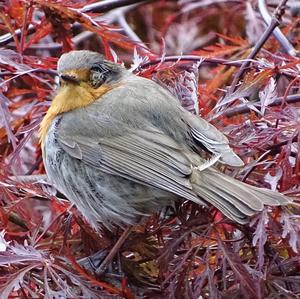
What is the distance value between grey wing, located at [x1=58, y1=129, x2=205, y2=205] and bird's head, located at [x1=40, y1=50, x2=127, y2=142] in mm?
127

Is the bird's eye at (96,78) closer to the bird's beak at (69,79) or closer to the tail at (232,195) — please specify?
the bird's beak at (69,79)

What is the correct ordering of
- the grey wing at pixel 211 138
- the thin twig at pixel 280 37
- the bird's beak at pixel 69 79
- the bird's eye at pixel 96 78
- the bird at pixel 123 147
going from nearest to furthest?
the grey wing at pixel 211 138 < the bird at pixel 123 147 < the bird's beak at pixel 69 79 < the bird's eye at pixel 96 78 < the thin twig at pixel 280 37

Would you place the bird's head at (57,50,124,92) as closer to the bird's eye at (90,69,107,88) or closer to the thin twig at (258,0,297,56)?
the bird's eye at (90,69,107,88)

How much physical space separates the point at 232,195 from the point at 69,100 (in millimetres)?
791

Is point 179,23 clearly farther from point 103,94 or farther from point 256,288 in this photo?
point 256,288

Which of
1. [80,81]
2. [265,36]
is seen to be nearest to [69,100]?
[80,81]

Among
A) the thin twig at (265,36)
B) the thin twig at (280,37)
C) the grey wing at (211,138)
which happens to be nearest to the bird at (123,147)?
the grey wing at (211,138)

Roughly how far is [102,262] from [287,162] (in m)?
0.59

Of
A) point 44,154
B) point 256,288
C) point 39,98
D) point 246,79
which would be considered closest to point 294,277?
point 256,288

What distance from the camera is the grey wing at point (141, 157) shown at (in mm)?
2377

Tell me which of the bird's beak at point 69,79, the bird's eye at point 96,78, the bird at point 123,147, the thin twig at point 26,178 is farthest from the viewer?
the bird's eye at point 96,78

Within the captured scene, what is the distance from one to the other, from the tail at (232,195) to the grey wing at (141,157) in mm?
41

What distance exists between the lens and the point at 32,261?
2.04 meters

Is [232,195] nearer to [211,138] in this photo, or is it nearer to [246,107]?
[211,138]
